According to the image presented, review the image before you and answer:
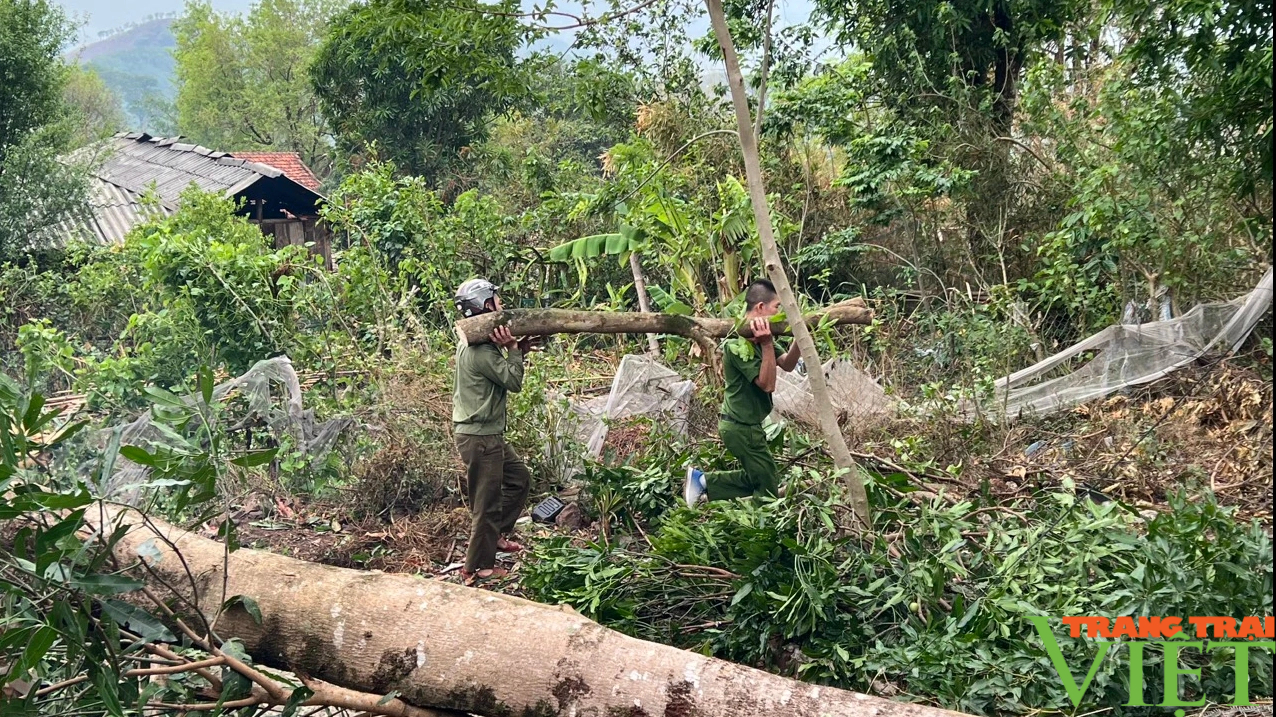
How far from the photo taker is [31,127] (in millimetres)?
12086

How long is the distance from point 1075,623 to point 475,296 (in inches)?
119

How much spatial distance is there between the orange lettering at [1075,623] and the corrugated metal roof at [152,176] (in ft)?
45.4

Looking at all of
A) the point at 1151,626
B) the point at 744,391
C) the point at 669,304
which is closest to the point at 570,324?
the point at 744,391

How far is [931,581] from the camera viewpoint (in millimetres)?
3441

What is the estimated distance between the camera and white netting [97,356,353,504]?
605cm

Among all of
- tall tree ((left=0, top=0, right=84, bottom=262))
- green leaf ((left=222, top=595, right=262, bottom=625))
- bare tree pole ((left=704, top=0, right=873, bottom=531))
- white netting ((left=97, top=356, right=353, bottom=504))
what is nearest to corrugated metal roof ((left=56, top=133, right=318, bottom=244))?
tall tree ((left=0, top=0, right=84, bottom=262))

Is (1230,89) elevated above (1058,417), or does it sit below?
above

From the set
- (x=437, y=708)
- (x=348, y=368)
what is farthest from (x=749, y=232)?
(x=437, y=708)

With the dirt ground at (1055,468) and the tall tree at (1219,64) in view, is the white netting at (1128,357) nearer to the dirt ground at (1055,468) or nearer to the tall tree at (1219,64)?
the dirt ground at (1055,468)

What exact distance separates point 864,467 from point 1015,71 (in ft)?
20.3

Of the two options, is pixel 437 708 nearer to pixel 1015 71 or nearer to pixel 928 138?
pixel 928 138

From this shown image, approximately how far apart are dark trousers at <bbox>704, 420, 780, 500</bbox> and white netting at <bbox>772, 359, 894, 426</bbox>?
1.49 m

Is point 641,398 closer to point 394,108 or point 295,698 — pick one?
point 295,698

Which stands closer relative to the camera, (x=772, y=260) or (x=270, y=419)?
(x=772, y=260)
